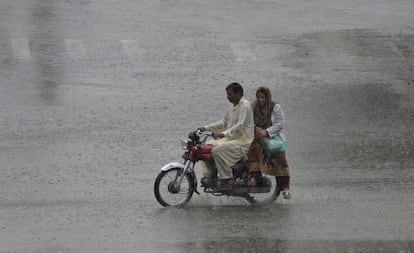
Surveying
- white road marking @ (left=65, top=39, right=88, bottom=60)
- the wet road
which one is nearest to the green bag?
the wet road

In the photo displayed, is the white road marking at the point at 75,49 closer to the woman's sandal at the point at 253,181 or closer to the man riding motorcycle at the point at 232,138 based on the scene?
the man riding motorcycle at the point at 232,138

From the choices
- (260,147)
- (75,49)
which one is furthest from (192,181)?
(75,49)

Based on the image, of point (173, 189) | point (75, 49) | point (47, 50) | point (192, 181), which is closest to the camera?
point (173, 189)

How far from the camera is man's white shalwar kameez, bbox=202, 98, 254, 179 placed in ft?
47.2

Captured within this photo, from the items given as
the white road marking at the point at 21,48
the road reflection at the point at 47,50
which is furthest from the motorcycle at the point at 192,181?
the white road marking at the point at 21,48

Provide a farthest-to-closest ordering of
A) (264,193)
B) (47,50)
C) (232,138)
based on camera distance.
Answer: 1. (47,50)
2. (264,193)
3. (232,138)

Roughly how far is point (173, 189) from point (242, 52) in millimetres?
9542

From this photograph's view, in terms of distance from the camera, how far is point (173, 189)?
14.3 metres

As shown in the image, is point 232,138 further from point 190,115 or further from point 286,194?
point 190,115

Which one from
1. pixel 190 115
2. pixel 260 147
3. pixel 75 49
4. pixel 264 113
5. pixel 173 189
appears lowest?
pixel 190 115

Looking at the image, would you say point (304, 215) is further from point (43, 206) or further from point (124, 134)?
point (124, 134)

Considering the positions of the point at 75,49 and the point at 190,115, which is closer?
the point at 190,115

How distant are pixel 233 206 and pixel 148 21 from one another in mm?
11756

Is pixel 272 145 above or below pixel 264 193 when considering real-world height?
above
